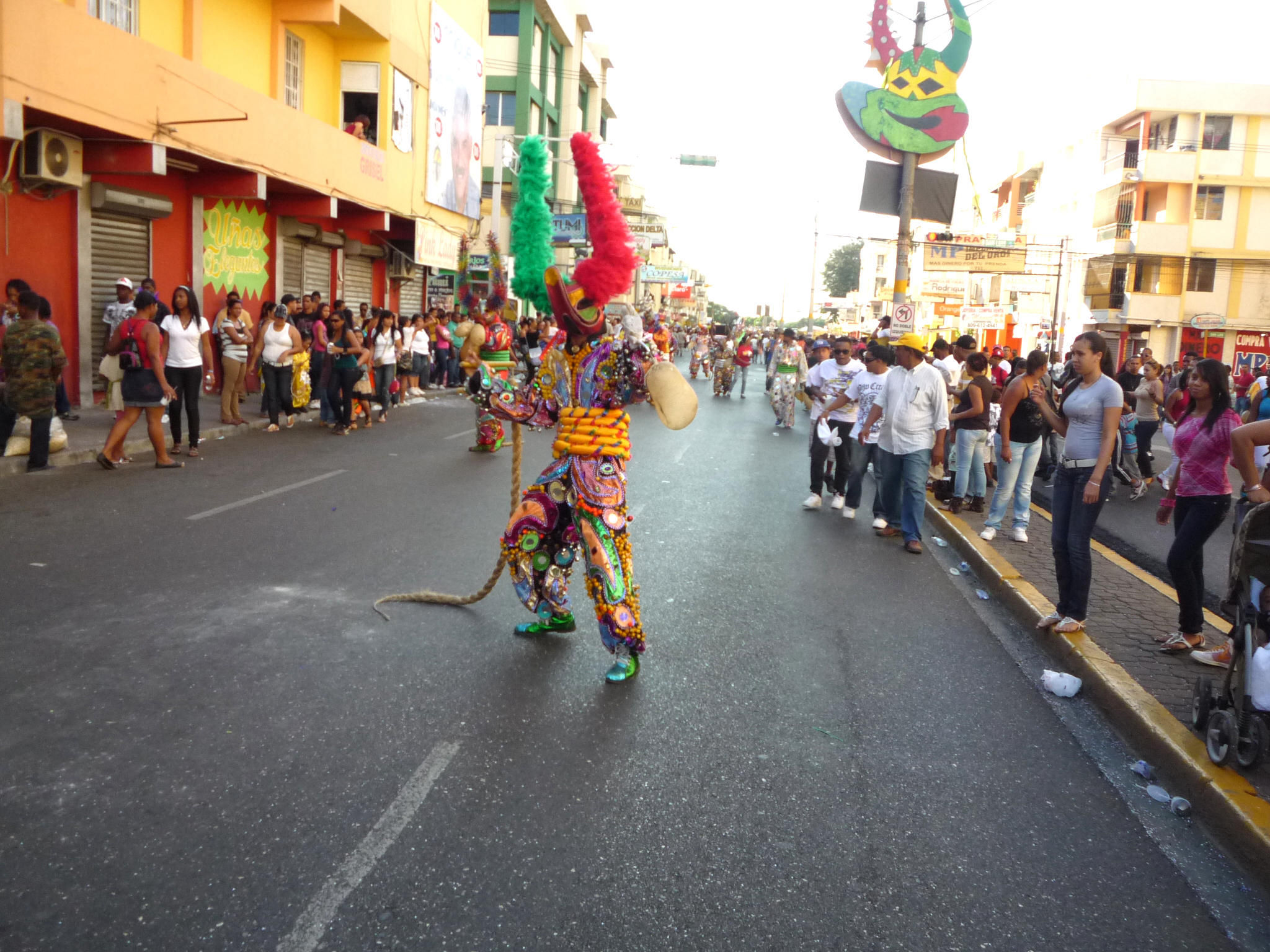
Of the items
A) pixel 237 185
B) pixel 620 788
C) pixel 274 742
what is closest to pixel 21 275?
pixel 237 185

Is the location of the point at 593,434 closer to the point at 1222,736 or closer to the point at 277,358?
the point at 1222,736

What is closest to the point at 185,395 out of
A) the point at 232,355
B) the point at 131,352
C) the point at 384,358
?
the point at 131,352

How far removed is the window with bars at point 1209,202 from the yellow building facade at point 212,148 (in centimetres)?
2965

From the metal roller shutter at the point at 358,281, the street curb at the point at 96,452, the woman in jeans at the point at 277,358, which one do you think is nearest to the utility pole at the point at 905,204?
the street curb at the point at 96,452

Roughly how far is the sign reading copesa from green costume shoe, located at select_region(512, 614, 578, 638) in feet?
47.4

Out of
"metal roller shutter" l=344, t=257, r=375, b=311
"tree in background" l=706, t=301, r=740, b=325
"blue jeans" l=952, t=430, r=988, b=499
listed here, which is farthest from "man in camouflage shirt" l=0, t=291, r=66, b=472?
A: "tree in background" l=706, t=301, r=740, b=325

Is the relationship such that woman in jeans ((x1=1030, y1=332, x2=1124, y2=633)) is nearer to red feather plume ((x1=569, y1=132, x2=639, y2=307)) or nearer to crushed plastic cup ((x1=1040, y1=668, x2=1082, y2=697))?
crushed plastic cup ((x1=1040, y1=668, x2=1082, y2=697))

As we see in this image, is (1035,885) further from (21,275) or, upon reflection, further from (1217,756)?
(21,275)

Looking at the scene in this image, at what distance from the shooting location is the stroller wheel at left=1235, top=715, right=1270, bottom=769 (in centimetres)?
406

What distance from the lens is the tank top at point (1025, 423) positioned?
31.0 ft

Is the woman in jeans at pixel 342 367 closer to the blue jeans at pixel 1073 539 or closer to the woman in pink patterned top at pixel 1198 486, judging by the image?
the blue jeans at pixel 1073 539

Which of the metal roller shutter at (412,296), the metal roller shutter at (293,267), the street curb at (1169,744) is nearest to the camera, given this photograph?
the street curb at (1169,744)

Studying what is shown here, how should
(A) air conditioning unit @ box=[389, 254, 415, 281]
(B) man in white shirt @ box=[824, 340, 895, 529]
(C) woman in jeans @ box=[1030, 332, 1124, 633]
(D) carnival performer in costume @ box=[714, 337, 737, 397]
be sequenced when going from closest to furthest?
(C) woman in jeans @ box=[1030, 332, 1124, 633] → (B) man in white shirt @ box=[824, 340, 895, 529] → (A) air conditioning unit @ box=[389, 254, 415, 281] → (D) carnival performer in costume @ box=[714, 337, 737, 397]

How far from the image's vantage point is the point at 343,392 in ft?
48.2
